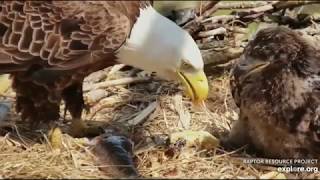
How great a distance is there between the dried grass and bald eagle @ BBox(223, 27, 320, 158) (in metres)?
0.16

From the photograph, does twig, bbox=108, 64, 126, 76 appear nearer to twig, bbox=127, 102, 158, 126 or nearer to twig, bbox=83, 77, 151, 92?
twig, bbox=83, 77, 151, 92

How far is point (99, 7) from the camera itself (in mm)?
3623

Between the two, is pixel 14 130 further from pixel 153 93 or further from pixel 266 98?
pixel 266 98

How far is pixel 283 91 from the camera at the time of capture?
350cm

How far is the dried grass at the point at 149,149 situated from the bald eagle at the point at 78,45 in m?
0.28

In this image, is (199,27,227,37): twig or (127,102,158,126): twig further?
(199,27,227,37): twig

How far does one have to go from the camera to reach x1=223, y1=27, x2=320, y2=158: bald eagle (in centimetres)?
348

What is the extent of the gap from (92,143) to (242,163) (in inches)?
31.6

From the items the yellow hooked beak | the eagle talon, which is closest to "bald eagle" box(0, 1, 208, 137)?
the yellow hooked beak

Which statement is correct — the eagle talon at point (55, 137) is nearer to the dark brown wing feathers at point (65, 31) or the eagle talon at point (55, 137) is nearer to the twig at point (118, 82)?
the dark brown wing feathers at point (65, 31)

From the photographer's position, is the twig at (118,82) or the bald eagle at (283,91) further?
the twig at (118,82)

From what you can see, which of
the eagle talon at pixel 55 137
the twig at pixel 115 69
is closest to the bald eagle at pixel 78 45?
the eagle talon at pixel 55 137

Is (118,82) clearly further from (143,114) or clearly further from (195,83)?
(195,83)

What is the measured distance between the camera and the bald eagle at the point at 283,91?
348 centimetres
